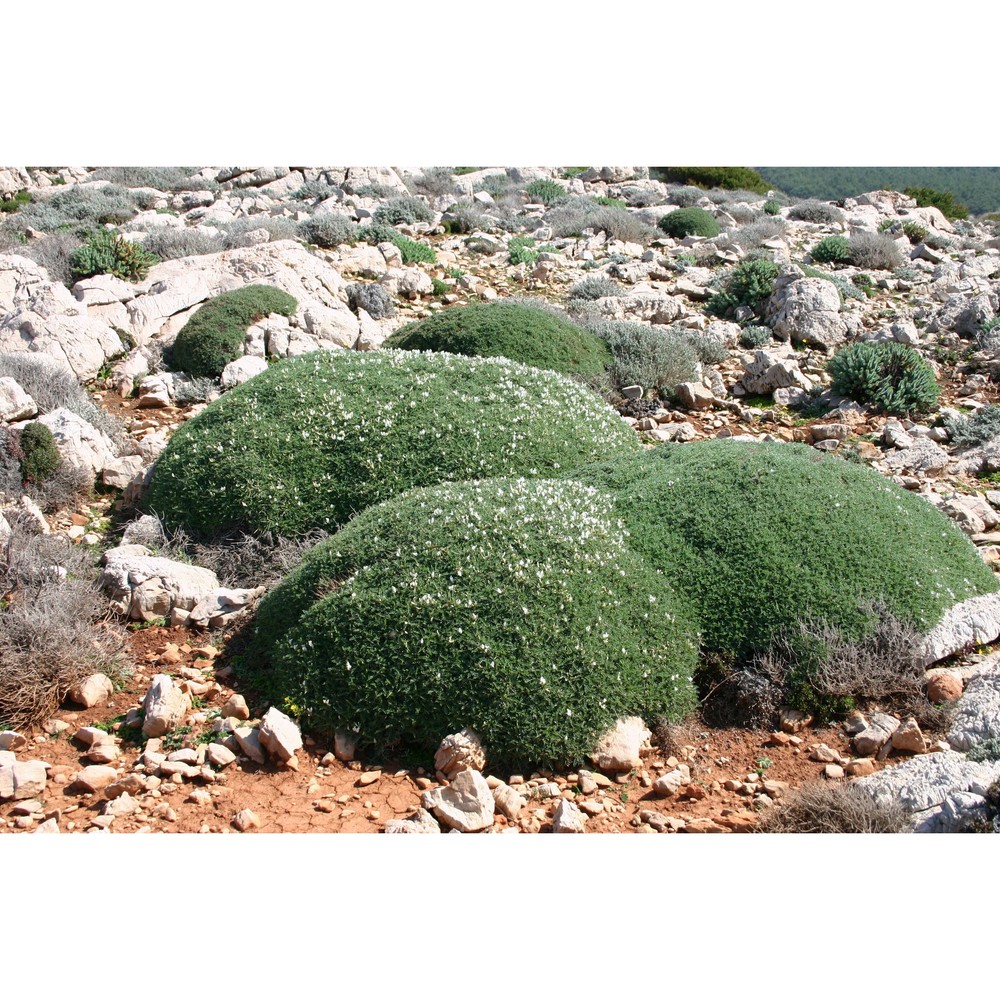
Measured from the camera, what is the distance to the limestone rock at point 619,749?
509cm

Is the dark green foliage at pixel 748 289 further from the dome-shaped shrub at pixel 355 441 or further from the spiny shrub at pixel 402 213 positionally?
the spiny shrub at pixel 402 213

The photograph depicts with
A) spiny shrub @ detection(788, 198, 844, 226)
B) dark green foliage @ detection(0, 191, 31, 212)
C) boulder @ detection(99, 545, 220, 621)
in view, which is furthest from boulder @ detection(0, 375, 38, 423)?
spiny shrub @ detection(788, 198, 844, 226)

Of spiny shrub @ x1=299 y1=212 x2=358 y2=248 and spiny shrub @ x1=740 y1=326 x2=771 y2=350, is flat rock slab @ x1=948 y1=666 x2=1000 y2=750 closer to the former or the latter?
spiny shrub @ x1=740 y1=326 x2=771 y2=350

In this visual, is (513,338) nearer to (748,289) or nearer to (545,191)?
(748,289)

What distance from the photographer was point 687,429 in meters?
10.3

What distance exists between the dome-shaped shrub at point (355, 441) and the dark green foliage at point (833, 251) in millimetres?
12641

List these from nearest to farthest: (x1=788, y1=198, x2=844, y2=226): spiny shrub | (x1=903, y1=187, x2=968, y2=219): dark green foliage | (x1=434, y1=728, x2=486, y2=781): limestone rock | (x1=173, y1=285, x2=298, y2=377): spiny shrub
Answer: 1. (x1=434, y1=728, x2=486, y2=781): limestone rock
2. (x1=173, y1=285, x2=298, y2=377): spiny shrub
3. (x1=788, y1=198, x2=844, y2=226): spiny shrub
4. (x1=903, y1=187, x2=968, y2=219): dark green foliage

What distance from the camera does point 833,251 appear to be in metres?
18.5

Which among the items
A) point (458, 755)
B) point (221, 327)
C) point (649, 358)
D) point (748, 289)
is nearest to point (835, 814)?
point (458, 755)

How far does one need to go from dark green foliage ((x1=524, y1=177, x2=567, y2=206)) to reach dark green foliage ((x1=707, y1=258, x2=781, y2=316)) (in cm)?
1205

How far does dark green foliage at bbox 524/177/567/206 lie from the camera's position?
26375 mm

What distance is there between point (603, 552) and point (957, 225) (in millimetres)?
26273

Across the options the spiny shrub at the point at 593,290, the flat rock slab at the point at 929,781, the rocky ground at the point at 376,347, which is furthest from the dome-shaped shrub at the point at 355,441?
the spiny shrub at the point at 593,290
